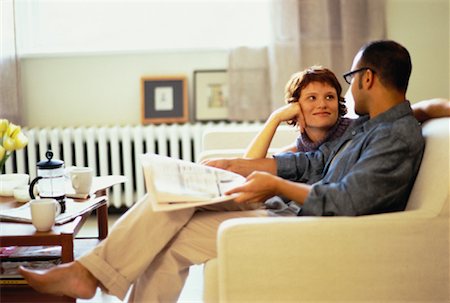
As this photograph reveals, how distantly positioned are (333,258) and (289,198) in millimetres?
230

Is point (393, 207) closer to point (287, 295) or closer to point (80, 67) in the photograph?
point (287, 295)

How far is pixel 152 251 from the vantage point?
6.11 ft

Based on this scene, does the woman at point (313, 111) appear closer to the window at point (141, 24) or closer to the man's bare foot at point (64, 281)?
the man's bare foot at point (64, 281)

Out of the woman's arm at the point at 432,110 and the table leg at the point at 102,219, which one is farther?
the table leg at the point at 102,219

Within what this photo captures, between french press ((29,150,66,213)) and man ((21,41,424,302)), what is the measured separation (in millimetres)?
422

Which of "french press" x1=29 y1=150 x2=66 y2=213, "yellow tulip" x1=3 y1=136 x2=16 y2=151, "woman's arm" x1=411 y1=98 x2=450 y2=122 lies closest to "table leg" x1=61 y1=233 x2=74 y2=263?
"french press" x1=29 y1=150 x2=66 y2=213

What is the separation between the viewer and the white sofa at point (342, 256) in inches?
64.6

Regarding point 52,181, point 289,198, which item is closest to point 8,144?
point 52,181

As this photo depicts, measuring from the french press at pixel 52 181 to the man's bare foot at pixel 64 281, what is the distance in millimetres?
411

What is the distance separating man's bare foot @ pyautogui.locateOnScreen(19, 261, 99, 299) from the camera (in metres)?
1.78

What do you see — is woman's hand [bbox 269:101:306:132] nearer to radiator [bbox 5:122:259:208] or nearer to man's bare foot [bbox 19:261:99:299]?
man's bare foot [bbox 19:261:99:299]

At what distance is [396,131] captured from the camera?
71.5 inches

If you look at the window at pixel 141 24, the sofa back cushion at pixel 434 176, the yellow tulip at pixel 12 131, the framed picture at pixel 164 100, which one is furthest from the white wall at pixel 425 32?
the yellow tulip at pixel 12 131

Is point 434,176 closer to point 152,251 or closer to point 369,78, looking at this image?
point 369,78
